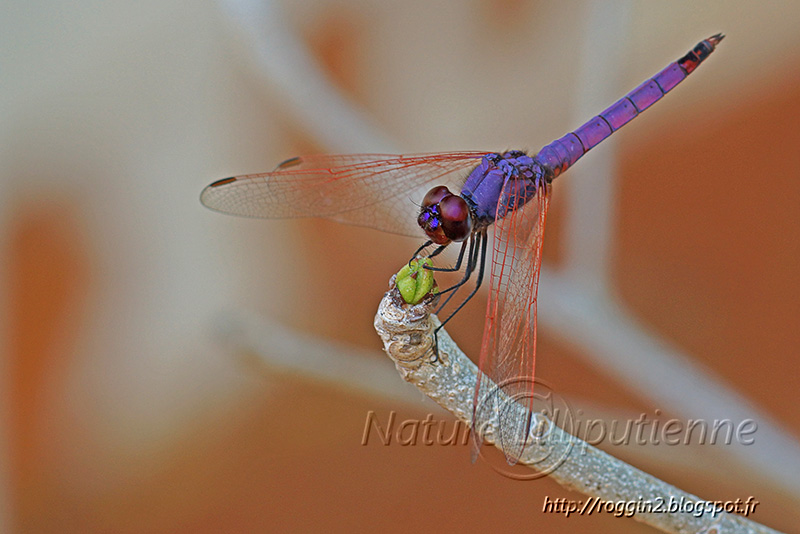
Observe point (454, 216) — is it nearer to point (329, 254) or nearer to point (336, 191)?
point (336, 191)

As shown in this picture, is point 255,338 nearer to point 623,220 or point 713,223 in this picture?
point 623,220

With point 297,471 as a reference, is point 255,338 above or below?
above

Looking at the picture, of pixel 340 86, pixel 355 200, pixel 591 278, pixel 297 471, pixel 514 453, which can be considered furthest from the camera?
pixel 340 86

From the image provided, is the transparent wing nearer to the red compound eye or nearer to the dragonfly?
the dragonfly

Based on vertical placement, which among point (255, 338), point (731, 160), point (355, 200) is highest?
point (731, 160)

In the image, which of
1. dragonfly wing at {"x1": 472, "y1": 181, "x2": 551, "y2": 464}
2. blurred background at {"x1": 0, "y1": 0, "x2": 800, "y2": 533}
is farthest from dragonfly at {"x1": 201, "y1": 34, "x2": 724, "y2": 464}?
blurred background at {"x1": 0, "y1": 0, "x2": 800, "y2": 533}

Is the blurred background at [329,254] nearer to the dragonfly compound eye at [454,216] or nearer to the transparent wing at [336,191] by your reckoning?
the transparent wing at [336,191]

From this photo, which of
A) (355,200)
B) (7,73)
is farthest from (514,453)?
(7,73)

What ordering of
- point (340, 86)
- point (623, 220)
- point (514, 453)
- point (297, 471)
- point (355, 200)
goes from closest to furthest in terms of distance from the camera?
point (514, 453), point (355, 200), point (297, 471), point (623, 220), point (340, 86)
